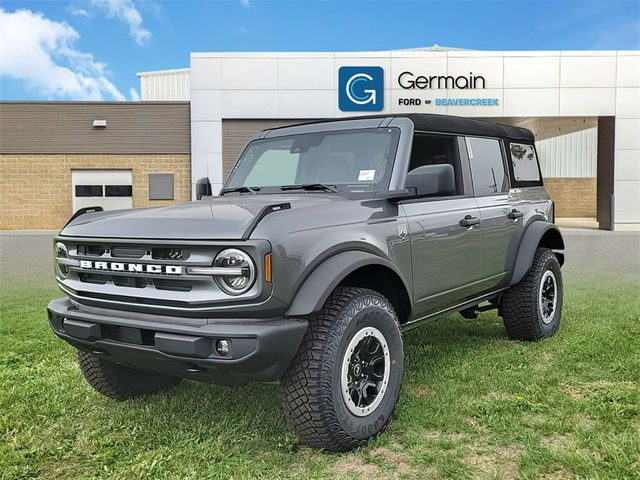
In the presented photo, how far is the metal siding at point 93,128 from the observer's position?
A: 22.9 metres

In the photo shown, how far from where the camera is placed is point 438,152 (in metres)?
4.88

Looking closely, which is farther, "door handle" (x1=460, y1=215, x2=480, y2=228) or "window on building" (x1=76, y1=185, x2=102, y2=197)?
"window on building" (x1=76, y1=185, x2=102, y2=197)

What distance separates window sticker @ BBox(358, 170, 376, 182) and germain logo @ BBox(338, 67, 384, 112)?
1834cm

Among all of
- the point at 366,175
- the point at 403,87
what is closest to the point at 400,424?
the point at 366,175

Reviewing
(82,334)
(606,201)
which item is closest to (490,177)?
(82,334)

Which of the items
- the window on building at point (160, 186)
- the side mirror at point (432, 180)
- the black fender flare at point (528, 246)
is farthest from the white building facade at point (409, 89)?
the side mirror at point (432, 180)

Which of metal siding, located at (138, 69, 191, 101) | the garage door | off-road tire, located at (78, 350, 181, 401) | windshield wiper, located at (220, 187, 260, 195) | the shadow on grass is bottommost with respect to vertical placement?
the shadow on grass

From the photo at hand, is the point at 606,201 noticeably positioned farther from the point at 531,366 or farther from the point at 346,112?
the point at 531,366

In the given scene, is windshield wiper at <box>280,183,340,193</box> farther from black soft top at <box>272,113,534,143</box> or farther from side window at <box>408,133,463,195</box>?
side window at <box>408,133,463,195</box>

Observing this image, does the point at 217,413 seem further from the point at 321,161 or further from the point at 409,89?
the point at 409,89

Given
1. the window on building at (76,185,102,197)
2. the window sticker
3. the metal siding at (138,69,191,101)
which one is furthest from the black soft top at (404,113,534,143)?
the metal siding at (138,69,191,101)

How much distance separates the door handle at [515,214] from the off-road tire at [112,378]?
3.33 metres

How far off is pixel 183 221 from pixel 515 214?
11.0 feet

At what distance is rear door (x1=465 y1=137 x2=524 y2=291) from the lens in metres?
5.01
